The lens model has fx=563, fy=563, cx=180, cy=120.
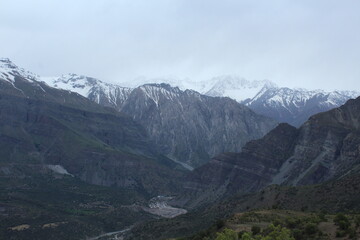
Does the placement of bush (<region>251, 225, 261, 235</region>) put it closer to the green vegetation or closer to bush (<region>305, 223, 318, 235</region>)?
the green vegetation

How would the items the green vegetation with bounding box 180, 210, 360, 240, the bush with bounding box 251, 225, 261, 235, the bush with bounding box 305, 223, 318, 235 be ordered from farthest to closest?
the bush with bounding box 251, 225, 261, 235 → the bush with bounding box 305, 223, 318, 235 → the green vegetation with bounding box 180, 210, 360, 240

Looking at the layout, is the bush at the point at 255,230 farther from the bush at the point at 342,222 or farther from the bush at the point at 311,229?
the bush at the point at 342,222

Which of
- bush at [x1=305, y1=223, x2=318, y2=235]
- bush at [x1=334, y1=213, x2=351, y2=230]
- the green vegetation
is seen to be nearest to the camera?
Result: the green vegetation

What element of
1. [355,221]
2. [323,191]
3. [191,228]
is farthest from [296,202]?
[355,221]

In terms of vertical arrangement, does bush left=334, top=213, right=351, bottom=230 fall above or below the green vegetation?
above

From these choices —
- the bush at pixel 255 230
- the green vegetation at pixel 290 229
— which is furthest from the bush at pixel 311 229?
the bush at pixel 255 230

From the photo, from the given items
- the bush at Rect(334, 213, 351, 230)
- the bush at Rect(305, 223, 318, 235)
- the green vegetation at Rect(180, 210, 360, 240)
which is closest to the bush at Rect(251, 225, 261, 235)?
the green vegetation at Rect(180, 210, 360, 240)

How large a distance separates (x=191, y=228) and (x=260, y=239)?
106 metres

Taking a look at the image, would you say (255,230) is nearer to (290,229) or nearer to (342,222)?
(290,229)

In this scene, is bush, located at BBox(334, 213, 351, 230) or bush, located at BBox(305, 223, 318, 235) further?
bush, located at BBox(305, 223, 318, 235)

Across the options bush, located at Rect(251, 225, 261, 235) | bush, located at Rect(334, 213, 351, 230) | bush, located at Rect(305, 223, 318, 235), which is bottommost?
bush, located at Rect(251, 225, 261, 235)

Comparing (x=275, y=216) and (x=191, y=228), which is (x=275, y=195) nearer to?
(x=191, y=228)

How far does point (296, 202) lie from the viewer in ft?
598

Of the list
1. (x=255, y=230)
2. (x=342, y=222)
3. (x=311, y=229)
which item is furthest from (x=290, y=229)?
(x=342, y=222)
